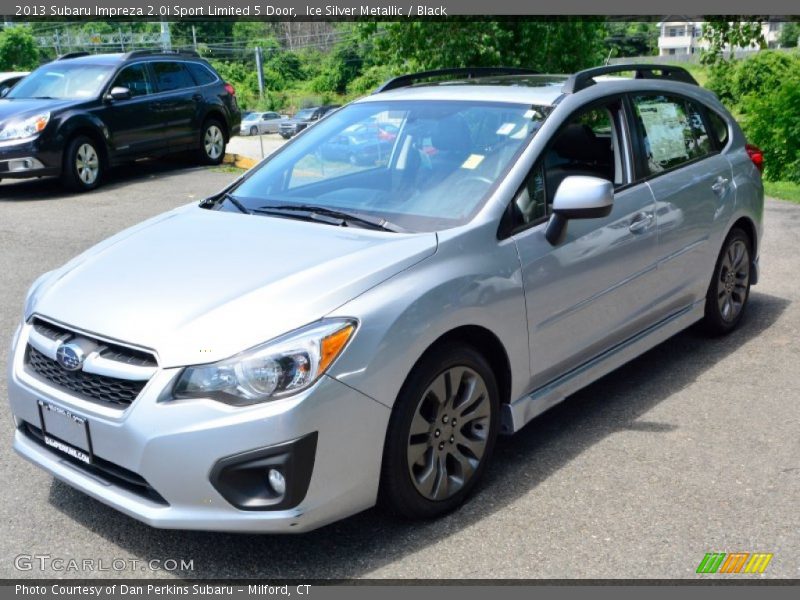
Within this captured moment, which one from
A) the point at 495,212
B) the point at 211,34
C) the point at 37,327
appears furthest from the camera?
the point at 211,34

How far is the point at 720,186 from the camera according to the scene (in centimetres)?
559

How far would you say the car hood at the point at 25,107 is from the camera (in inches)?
464

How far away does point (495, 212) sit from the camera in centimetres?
404

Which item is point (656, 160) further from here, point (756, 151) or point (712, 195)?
point (756, 151)

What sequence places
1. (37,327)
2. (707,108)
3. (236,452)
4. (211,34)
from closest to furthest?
(236,452) → (37,327) → (707,108) → (211,34)

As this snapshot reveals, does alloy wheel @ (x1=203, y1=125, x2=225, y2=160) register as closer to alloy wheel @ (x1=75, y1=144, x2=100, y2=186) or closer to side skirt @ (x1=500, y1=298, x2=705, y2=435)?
alloy wheel @ (x1=75, y1=144, x2=100, y2=186)

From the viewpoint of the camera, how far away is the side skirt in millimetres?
4141

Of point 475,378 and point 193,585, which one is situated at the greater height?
point 475,378

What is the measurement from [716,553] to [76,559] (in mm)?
2432

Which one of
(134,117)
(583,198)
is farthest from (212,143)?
(583,198)

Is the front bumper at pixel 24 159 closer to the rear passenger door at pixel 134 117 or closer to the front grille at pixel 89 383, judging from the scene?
the rear passenger door at pixel 134 117

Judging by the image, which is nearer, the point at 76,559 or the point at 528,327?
the point at 76,559

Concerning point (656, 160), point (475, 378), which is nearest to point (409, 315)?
point (475, 378)

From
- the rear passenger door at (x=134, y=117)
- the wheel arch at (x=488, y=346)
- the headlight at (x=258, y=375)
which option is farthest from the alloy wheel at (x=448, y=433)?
the rear passenger door at (x=134, y=117)
